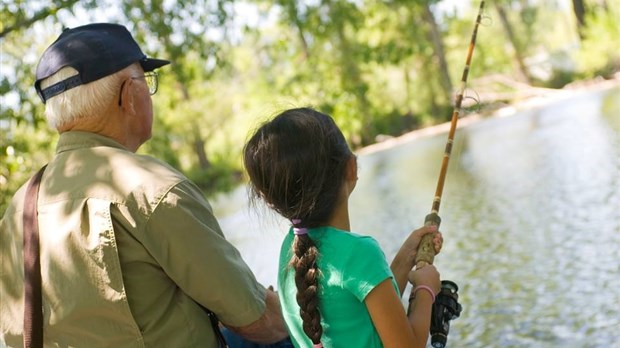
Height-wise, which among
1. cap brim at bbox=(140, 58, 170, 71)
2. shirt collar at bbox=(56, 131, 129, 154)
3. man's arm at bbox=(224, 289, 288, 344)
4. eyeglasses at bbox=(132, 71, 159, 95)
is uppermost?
cap brim at bbox=(140, 58, 170, 71)

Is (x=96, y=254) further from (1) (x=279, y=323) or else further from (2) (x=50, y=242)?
(1) (x=279, y=323)

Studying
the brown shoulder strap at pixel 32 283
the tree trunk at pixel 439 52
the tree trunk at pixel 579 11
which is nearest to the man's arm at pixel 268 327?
the brown shoulder strap at pixel 32 283

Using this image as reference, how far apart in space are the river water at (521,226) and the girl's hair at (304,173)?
0.27m

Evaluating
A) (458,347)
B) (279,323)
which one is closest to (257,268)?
(458,347)

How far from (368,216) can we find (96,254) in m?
8.97

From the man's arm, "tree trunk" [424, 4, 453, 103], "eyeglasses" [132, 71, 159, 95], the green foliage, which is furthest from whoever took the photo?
"tree trunk" [424, 4, 453, 103]

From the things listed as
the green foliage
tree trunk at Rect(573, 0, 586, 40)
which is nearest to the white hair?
the green foliage

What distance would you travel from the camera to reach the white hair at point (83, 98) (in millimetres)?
1981

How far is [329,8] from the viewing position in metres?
8.09

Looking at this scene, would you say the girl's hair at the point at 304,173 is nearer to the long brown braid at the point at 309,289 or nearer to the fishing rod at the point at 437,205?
the long brown braid at the point at 309,289

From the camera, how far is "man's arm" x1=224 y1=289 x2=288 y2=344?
1938mm

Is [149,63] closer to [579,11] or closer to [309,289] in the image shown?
[309,289]

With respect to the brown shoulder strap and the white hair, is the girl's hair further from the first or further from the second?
the brown shoulder strap

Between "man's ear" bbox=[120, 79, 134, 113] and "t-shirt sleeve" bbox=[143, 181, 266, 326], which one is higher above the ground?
"man's ear" bbox=[120, 79, 134, 113]
